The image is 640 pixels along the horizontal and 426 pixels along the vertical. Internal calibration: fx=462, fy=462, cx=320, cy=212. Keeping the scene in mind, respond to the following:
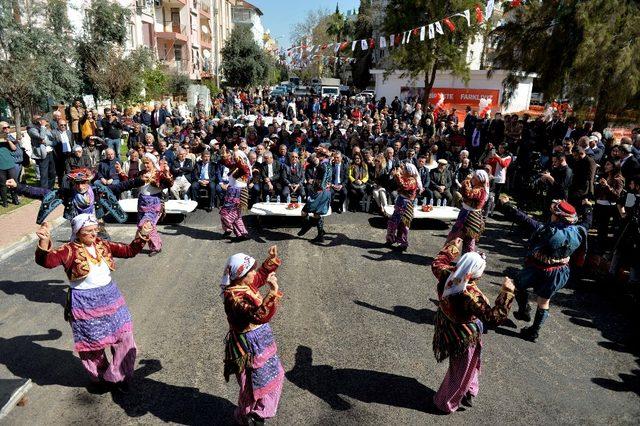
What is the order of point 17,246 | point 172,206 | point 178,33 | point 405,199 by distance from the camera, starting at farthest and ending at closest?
point 178,33, point 172,206, point 17,246, point 405,199

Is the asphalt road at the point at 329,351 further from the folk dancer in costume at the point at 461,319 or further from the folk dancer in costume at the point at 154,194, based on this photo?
the folk dancer in costume at the point at 154,194

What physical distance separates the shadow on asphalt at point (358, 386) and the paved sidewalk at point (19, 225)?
22.3 ft

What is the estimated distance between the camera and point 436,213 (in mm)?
10758

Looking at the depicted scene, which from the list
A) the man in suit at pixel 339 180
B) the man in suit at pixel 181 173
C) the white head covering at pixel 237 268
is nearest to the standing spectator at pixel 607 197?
the man in suit at pixel 339 180

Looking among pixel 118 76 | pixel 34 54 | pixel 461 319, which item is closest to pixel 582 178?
pixel 461 319

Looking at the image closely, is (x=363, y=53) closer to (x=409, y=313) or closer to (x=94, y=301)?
(x=409, y=313)

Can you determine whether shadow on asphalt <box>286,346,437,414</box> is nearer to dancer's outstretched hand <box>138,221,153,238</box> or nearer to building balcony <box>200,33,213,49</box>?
dancer's outstretched hand <box>138,221,153,238</box>

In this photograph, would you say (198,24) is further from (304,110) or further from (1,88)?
(1,88)

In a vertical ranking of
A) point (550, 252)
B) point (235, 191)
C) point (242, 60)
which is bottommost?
point (235, 191)

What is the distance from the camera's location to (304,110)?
28.1 meters

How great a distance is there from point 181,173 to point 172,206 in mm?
1424

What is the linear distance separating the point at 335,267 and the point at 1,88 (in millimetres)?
11015

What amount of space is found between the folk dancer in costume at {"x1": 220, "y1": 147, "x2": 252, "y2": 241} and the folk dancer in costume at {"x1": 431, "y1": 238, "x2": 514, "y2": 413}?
5491 millimetres

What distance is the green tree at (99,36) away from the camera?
60.3 feet
